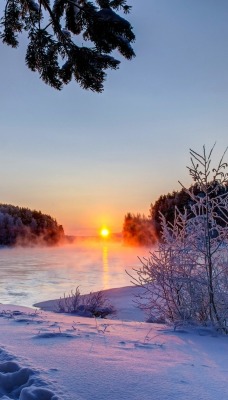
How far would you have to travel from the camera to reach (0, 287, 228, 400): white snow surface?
2.85 metres

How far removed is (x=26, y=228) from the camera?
314 ft

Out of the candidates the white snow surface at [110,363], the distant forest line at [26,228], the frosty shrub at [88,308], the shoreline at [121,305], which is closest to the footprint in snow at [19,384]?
the white snow surface at [110,363]

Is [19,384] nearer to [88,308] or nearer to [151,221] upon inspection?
[88,308]

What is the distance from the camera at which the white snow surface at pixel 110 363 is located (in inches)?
112

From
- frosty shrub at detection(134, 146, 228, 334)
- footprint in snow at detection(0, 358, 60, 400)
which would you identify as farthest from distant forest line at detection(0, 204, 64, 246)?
footprint in snow at detection(0, 358, 60, 400)

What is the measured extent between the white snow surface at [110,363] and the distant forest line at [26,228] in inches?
3307

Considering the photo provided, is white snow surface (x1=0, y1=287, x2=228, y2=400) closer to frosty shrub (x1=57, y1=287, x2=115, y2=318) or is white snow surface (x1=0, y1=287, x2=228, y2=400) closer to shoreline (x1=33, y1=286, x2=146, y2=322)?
shoreline (x1=33, y1=286, x2=146, y2=322)

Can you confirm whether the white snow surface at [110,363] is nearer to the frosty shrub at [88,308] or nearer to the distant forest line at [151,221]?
the frosty shrub at [88,308]

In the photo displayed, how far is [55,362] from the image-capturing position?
3510 millimetres

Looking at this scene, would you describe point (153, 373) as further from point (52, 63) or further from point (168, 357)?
point (52, 63)

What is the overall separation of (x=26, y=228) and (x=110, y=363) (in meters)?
93.8

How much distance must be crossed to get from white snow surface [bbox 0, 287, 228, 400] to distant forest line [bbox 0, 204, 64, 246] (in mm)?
84004

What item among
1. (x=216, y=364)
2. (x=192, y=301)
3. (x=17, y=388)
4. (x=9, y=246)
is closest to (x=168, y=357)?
(x=216, y=364)

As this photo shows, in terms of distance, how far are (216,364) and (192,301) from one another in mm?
2492
